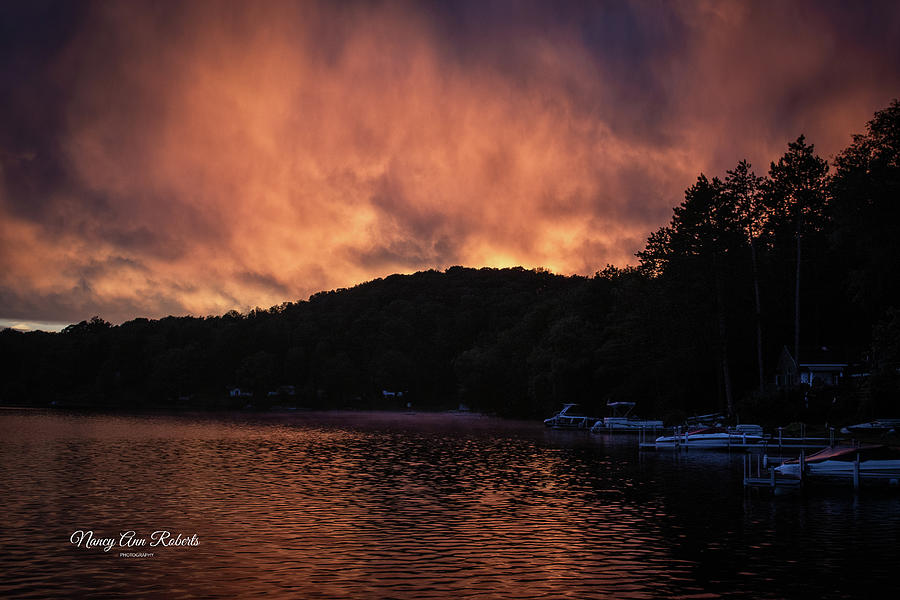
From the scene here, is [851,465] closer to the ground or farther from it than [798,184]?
closer to the ground

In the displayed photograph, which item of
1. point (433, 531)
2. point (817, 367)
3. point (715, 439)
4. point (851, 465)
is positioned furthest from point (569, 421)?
point (433, 531)

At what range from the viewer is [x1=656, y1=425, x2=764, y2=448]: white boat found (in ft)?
200

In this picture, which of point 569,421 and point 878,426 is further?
point 569,421

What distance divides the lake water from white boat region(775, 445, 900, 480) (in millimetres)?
1219

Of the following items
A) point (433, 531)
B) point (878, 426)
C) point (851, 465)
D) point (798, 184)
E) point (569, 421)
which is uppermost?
point (798, 184)

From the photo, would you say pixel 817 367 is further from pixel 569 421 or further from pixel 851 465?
pixel 851 465

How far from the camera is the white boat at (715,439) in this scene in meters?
61.1

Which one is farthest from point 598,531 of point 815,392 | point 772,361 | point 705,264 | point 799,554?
point 772,361

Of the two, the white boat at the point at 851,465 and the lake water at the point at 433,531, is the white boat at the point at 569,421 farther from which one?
the white boat at the point at 851,465

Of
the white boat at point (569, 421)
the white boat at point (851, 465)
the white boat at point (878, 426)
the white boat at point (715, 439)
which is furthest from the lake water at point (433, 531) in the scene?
the white boat at point (569, 421)

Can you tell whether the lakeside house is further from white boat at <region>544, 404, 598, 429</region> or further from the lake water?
the lake water

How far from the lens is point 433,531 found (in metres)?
26.4

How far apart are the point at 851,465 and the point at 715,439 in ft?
80.3

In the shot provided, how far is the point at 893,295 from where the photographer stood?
228ft
